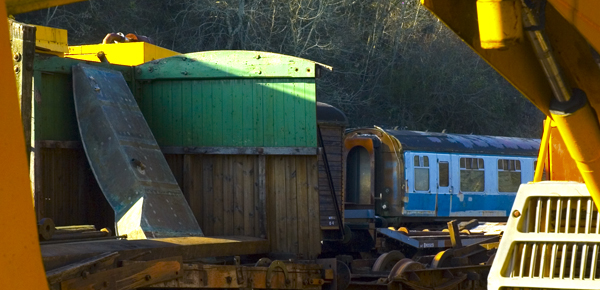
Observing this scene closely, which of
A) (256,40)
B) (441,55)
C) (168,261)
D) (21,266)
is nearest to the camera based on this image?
(21,266)

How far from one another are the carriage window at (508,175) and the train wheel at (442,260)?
9.67 meters

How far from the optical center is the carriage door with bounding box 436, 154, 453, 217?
18719 mm

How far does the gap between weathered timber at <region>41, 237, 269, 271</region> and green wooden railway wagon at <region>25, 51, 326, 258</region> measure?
0.42 m

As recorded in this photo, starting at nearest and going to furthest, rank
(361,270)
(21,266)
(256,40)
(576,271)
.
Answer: (21,266) < (576,271) < (361,270) < (256,40)

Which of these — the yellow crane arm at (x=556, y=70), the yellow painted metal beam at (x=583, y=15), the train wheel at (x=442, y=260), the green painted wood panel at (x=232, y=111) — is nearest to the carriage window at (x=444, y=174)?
the train wheel at (x=442, y=260)

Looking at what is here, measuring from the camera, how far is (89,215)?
7.22m

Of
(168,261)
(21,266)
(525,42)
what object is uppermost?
(525,42)

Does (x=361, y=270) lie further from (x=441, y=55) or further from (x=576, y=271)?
(x=441, y=55)

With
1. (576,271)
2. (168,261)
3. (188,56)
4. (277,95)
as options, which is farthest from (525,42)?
(188,56)

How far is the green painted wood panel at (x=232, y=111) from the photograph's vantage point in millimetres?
7602

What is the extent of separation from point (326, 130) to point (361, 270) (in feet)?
11.4

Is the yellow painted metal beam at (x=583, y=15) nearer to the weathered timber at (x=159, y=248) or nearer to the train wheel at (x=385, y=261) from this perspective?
the weathered timber at (x=159, y=248)

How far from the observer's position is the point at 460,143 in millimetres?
19594

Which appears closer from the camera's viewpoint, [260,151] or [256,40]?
[260,151]
